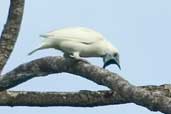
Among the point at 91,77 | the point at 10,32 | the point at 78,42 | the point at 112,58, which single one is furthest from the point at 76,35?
the point at 91,77

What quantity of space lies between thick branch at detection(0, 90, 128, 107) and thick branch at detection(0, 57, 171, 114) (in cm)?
18

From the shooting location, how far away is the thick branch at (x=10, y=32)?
19.5 ft

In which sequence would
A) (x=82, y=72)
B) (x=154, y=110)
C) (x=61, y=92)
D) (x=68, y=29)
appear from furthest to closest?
(x=68, y=29)
(x=61, y=92)
(x=82, y=72)
(x=154, y=110)

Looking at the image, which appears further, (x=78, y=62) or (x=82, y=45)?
(x=82, y=45)

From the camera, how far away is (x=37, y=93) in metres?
5.62

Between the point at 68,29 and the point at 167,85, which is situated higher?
the point at 68,29

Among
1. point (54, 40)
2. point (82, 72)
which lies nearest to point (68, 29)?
point (54, 40)

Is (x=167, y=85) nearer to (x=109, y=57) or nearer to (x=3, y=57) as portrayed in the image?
(x=109, y=57)

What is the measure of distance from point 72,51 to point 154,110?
1982 mm

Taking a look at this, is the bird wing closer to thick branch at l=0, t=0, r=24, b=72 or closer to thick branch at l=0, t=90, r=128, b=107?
thick branch at l=0, t=0, r=24, b=72

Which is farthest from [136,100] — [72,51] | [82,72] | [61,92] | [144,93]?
[72,51]

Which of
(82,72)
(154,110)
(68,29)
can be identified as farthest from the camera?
(68,29)

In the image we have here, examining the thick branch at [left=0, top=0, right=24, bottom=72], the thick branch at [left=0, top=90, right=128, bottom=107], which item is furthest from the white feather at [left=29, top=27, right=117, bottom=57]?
the thick branch at [left=0, top=90, right=128, bottom=107]

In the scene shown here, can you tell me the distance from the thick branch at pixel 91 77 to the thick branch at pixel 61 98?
18 centimetres
